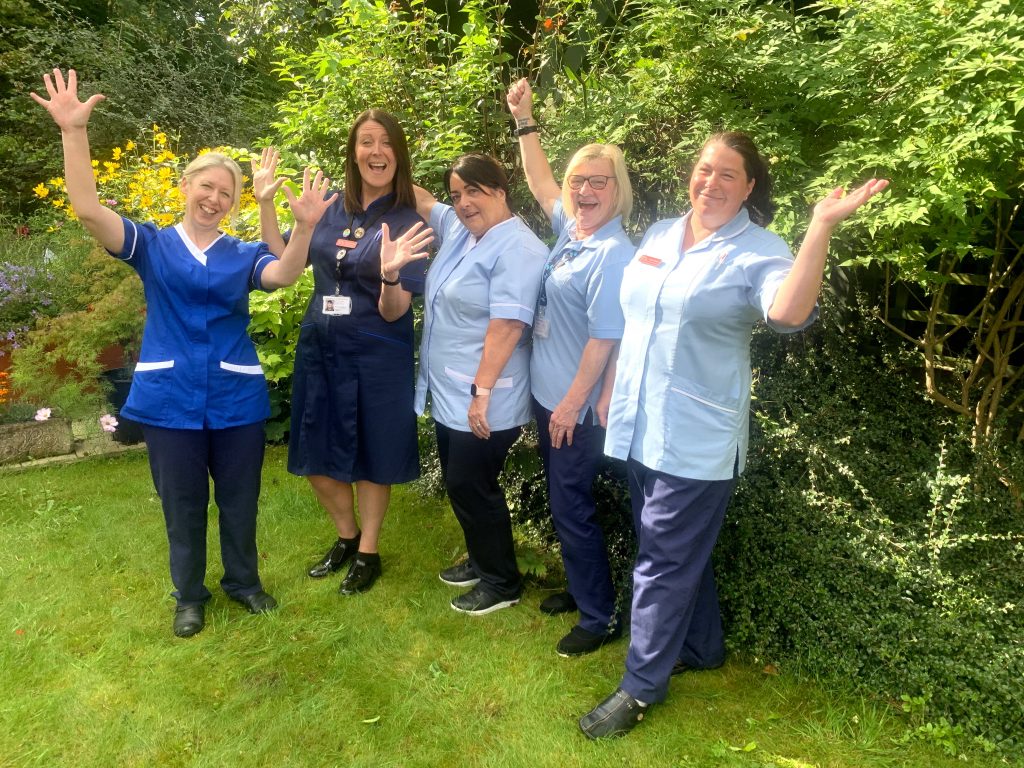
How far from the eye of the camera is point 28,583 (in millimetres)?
3180

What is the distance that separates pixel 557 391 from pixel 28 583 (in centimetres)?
269

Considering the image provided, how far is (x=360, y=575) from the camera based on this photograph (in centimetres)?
317

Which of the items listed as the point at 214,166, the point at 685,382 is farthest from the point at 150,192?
the point at 685,382

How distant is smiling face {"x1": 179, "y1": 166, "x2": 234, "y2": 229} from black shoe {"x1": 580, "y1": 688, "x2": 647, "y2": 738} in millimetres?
2289

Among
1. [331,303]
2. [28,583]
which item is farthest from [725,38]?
[28,583]

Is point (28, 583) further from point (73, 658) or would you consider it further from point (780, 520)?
point (780, 520)

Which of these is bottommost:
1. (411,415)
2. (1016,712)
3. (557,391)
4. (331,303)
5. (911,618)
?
(1016,712)

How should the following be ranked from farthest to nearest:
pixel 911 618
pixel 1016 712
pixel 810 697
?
pixel 810 697, pixel 911 618, pixel 1016 712

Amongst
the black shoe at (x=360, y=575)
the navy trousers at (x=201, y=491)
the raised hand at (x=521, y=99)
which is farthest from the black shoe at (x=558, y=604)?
the raised hand at (x=521, y=99)

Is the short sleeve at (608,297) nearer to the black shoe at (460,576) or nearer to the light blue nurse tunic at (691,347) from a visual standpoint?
the light blue nurse tunic at (691,347)

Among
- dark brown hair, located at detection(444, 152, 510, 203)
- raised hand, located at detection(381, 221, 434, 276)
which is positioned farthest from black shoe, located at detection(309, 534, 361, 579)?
dark brown hair, located at detection(444, 152, 510, 203)

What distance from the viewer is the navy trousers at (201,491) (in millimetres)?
2650

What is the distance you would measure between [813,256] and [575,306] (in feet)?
3.02

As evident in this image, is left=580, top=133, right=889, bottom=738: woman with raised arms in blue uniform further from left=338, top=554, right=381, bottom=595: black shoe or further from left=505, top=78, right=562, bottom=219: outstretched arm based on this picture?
left=338, top=554, right=381, bottom=595: black shoe
